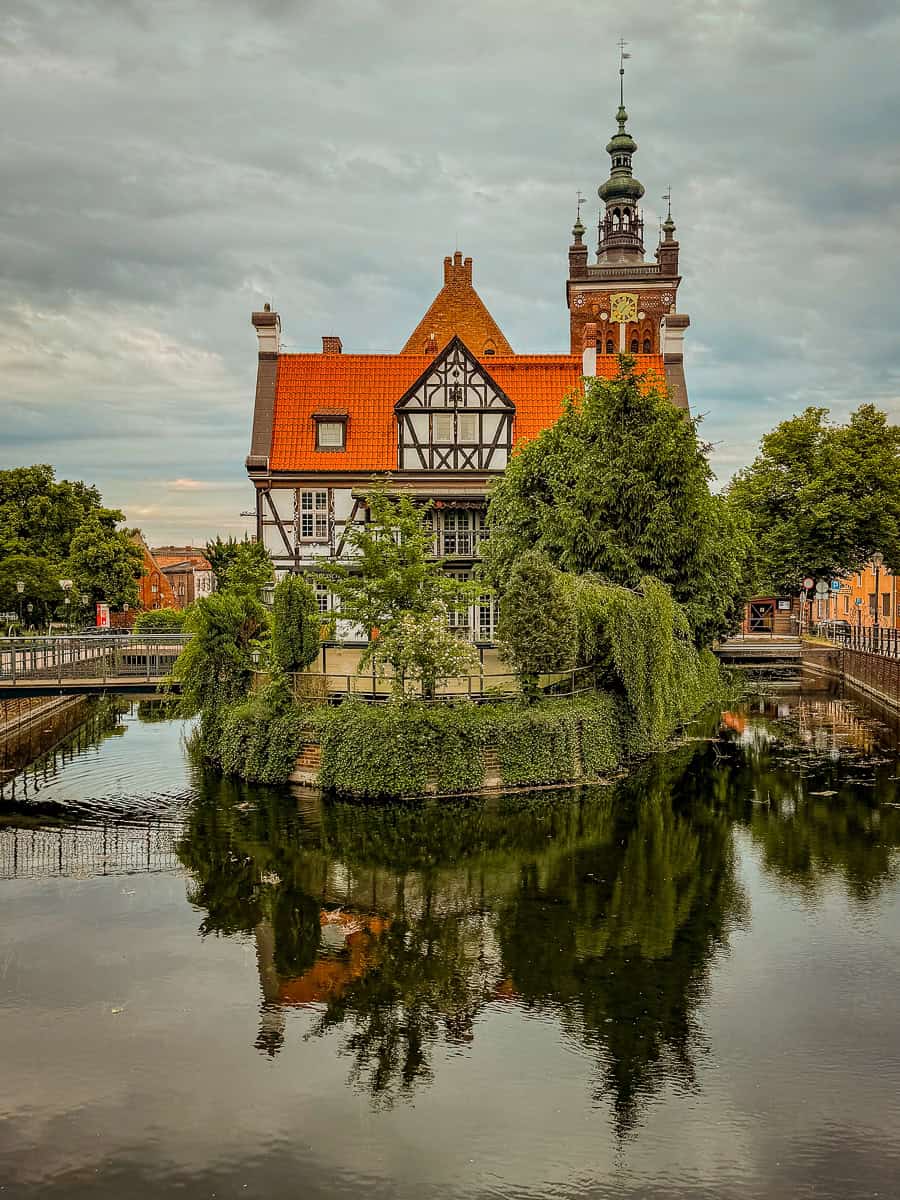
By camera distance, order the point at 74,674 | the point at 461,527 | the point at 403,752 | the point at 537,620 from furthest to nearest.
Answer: the point at 461,527 → the point at 74,674 → the point at 537,620 → the point at 403,752

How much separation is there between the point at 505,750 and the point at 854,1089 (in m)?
12.2

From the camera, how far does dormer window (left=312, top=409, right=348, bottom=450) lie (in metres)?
38.2

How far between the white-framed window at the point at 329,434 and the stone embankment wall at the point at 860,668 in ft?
67.9

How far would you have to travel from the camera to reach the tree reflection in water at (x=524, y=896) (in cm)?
1023

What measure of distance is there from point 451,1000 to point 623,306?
182 ft

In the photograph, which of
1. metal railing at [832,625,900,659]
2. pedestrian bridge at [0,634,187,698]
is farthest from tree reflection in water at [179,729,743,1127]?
metal railing at [832,625,900,659]

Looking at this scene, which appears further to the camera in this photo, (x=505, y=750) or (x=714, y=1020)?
(x=505, y=750)

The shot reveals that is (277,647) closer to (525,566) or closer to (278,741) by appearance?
(278,741)

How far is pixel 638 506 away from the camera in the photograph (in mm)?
26578

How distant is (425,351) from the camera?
4981 cm

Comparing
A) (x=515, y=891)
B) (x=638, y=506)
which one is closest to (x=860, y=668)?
(x=638, y=506)

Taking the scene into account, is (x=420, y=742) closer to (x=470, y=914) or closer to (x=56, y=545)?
(x=470, y=914)

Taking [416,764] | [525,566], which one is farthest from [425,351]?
[416,764]

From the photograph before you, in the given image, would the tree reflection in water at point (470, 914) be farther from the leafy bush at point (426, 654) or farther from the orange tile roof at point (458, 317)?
the orange tile roof at point (458, 317)
